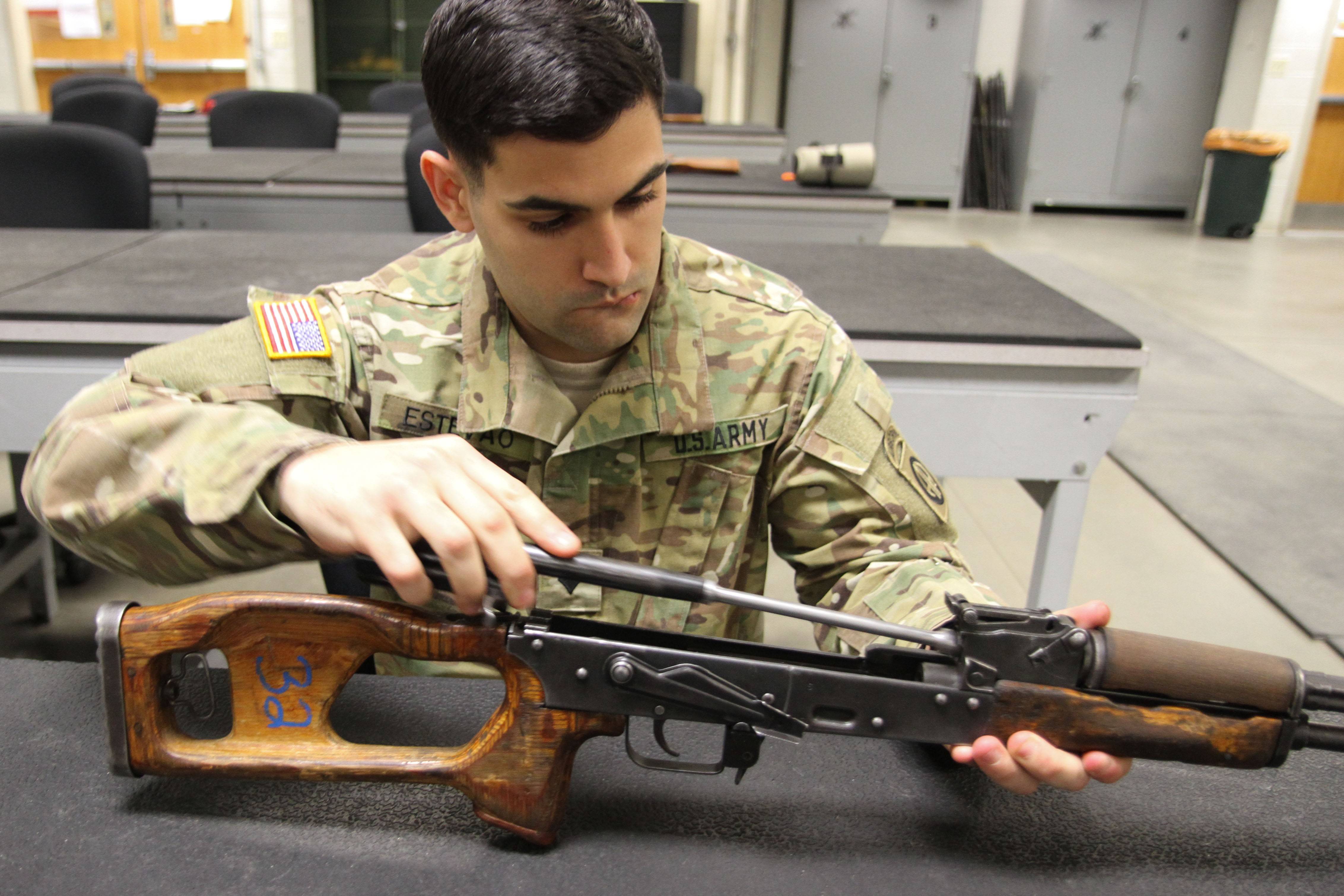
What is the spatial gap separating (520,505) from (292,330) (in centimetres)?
47

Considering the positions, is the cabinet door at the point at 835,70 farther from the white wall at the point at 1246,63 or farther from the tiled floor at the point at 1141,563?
the tiled floor at the point at 1141,563

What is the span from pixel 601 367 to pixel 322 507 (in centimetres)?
42

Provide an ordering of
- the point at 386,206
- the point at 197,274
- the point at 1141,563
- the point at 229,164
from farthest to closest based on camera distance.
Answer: the point at 229,164 → the point at 386,206 → the point at 1141,563 → the point at 197,274

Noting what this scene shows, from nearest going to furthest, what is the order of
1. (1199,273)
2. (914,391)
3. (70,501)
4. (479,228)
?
Answer: 1. (70,501)
2. (479,228)
3. (914,391)
4. (1199,273)

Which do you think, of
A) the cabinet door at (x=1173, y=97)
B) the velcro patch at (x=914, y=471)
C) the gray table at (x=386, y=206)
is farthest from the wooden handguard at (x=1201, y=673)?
the cabinet door at (x=1173, y=97)

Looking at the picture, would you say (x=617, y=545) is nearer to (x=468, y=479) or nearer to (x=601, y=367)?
(x=601, y=367)

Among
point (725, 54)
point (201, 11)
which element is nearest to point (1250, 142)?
point (725, 54)

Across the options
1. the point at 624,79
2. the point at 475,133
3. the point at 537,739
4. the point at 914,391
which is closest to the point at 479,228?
the point at 475,133

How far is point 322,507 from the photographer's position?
69 centimetres

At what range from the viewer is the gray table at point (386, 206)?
110 inches

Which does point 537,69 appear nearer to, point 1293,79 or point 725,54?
point 725,54

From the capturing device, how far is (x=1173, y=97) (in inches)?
301

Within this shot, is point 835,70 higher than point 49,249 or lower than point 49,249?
higher

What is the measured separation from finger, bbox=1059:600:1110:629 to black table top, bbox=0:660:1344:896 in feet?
0.51
